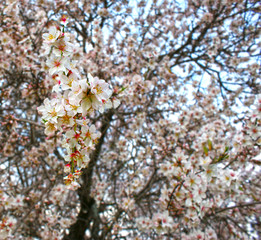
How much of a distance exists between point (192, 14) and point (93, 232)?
5.15m

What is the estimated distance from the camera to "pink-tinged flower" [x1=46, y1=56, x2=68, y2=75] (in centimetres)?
127

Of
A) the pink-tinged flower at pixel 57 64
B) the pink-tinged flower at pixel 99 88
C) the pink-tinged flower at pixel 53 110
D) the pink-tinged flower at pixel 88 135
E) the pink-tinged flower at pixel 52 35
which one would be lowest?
the pink-tinged flower at pixel 88 135

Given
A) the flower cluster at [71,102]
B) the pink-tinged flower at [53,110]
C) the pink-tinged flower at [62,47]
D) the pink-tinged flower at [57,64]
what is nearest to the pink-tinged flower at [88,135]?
the flower cluster at [71,102]

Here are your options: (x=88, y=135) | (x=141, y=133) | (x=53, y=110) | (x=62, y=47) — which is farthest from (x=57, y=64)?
(x=141, y=133)

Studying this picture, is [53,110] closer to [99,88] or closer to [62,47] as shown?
[99,88]

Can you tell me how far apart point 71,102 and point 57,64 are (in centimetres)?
34

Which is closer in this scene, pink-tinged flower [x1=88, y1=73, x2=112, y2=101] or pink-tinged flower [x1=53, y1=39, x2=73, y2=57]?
pink-tinged flower [x1=88, y1=73, x2=112, y2=101]

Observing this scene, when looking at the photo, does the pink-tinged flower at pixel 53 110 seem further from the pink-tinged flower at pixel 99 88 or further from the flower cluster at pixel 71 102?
A: the pink-tinged flower at pixel 99 88

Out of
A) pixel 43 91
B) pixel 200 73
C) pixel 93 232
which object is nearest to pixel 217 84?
pixel 200 73

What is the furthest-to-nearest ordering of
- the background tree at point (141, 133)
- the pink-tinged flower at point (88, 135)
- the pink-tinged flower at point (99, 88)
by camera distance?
the background tree at point (141, 133)
the pink-tinged flower at point (88, 135)
the pink-tinged flower at point (99, 88)

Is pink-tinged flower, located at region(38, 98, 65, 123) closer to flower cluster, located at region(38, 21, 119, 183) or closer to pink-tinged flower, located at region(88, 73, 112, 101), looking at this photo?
flower cluster, located at region(38, 21, 119, 183)

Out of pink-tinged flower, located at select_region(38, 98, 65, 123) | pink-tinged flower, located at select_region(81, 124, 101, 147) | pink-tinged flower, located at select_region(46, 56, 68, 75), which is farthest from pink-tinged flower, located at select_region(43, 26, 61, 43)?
pink-tinged flower, located at select_region(81, 124, 101, 147)

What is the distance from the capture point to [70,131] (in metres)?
1.24

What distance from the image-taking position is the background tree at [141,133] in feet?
8.63
